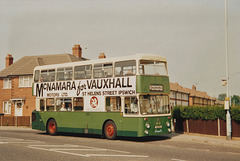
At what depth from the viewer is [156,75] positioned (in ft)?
54.0

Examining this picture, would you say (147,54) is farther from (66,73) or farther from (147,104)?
(66,73)

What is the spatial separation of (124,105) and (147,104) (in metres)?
1.29

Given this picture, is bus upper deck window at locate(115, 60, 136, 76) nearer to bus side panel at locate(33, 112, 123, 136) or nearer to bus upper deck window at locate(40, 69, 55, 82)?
bus side panel at locate(33, 112, 123, 136)

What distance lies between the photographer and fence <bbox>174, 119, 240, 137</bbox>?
17.9 meters

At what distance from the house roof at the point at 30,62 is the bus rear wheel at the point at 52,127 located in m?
20.3

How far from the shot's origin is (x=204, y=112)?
19.8 m

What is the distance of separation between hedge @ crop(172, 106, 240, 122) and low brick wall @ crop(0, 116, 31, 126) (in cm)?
1607

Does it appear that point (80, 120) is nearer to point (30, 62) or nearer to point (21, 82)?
point (21, 82)

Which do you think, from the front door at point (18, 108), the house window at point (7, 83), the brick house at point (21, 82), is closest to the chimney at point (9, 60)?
the brick house at point (21, 82)

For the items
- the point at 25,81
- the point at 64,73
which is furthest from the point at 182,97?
the point at 64,73

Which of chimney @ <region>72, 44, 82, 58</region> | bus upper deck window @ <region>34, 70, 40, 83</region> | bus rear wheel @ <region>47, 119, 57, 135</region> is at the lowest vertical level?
bus rear wheel @ <region>47, 119, 57, 135</region>

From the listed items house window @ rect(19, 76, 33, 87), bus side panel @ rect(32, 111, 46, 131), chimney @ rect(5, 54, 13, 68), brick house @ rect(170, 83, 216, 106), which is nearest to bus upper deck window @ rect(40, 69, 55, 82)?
bus side panel @ rect(32, 111, 46, 131)

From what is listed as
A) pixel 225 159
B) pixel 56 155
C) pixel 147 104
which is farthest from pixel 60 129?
pixel 225 159

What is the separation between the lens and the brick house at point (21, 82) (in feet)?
128
